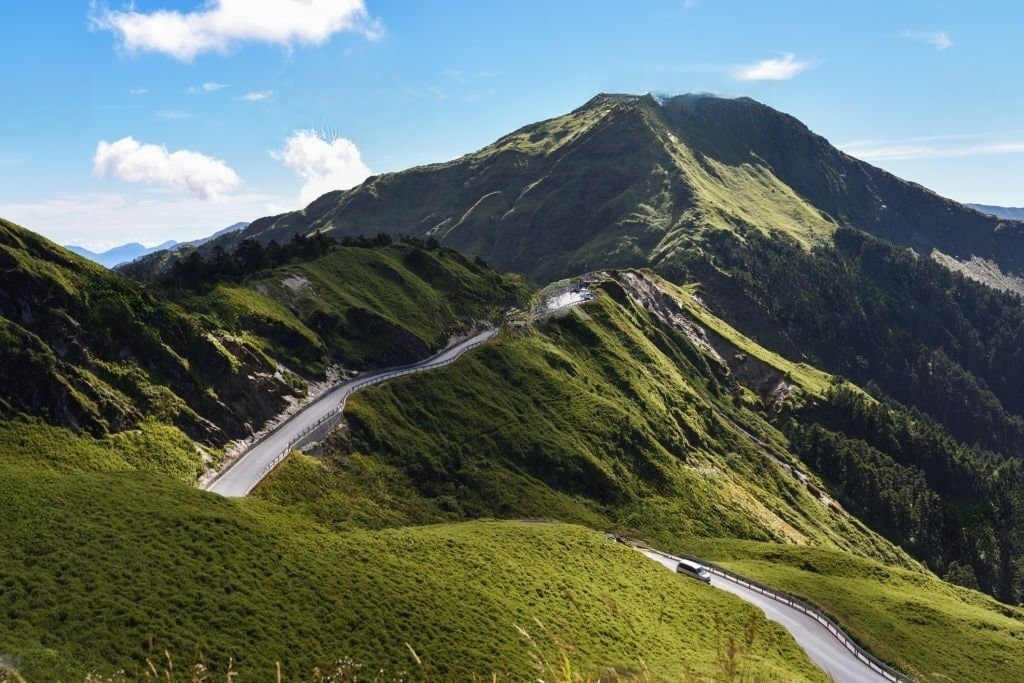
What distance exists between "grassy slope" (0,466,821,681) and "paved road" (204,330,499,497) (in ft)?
29.0

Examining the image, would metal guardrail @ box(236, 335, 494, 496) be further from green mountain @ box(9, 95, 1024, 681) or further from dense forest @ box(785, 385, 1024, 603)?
→ dense forest @ box(785, 385, 1024, 603)

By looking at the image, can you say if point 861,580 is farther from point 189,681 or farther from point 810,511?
point 189,681

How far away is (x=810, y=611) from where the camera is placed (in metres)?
57.5

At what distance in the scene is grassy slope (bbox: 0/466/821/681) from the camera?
29.0m

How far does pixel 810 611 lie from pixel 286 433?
2011 inches

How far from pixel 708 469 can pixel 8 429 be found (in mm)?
93861

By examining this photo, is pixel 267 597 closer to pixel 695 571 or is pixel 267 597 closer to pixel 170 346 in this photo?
pixel 170 346

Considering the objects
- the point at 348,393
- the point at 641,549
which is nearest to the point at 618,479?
the point at 641,549

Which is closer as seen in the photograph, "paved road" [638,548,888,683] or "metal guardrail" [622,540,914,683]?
"paved road" [638,548,888,683]

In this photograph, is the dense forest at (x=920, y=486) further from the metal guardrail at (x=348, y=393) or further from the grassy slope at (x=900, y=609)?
the metal guardrail at (x=348, y=393)

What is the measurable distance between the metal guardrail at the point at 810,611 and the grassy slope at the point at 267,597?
5.94 meters

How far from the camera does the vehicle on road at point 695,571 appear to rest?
60366mm

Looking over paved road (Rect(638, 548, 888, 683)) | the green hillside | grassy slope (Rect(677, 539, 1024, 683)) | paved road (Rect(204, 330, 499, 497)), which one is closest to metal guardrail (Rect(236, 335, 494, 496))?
paved road (Rect(204, 330, 499, 497))

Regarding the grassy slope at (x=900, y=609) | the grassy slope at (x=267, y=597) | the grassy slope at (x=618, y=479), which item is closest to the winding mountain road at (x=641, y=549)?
the grassy slope at (x=618, y=479)
